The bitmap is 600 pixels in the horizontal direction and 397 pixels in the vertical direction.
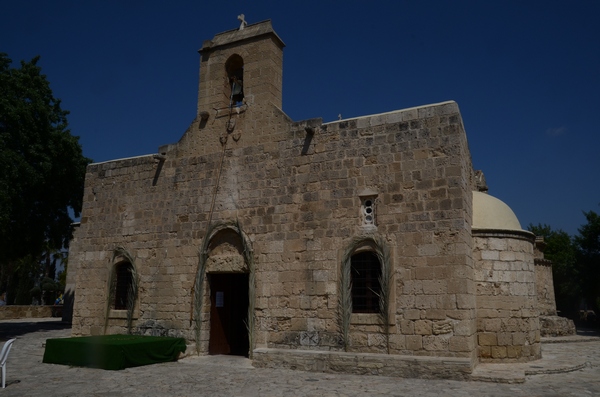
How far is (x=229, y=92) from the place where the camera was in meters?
11.9

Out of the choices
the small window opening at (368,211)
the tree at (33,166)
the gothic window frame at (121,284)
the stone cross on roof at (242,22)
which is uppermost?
the stone cross on roof at (242,22)

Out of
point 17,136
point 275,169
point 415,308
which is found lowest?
point 415,308

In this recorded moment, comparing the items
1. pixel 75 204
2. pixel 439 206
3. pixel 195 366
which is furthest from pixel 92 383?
pixel 75 204

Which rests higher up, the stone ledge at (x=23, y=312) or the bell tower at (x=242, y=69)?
the bell tower at (x=242, y=69)

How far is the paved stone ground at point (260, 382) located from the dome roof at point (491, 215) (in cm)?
273

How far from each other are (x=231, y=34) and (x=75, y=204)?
9.30 m

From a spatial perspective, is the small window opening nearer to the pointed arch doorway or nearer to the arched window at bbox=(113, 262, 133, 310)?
the pointed arch doorway

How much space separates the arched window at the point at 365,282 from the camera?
926 cm

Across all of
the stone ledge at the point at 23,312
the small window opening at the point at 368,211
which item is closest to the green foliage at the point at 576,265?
the small window opening at the point at 368,211

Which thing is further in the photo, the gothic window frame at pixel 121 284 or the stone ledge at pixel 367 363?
the gothic window frame at pixel 121 284

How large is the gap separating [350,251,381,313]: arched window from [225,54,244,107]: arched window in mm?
4810

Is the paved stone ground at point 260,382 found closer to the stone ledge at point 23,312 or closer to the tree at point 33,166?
the tree at point 33,166

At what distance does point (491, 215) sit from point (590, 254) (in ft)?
47.8

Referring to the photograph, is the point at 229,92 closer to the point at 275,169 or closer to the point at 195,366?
the point at 275,169
